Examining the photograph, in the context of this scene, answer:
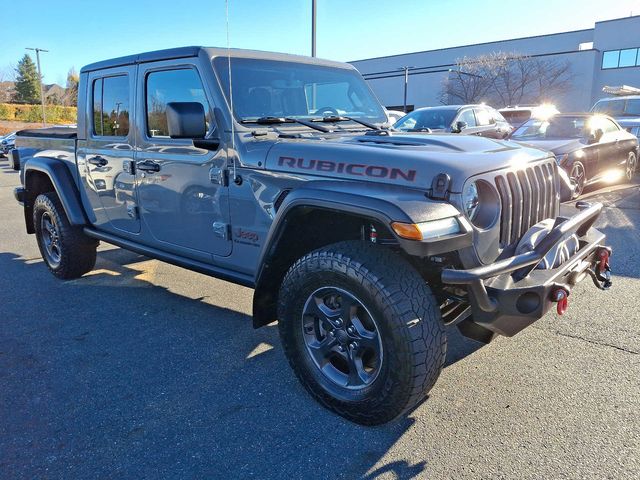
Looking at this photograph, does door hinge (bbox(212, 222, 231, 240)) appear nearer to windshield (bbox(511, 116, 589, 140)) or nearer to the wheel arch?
the wheel arch

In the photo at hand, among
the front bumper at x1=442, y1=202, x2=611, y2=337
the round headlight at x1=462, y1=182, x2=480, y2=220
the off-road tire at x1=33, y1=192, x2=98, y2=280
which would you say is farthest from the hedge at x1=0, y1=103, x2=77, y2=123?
the front bumper at x1=442, y1=202, x2=611, y2=337

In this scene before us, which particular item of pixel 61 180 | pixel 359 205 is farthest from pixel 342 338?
pixel 61 180

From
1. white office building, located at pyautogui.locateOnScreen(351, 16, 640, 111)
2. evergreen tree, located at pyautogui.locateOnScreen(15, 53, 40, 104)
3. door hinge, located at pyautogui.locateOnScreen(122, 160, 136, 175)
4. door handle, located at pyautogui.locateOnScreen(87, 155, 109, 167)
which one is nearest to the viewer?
door hinge, located at pyautogui.locateOnScreen(122, 160, 136, 175)

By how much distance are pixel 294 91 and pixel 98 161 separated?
1911 millimetres

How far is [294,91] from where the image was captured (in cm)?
351

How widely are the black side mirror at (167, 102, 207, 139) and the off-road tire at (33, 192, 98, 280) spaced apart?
2.46 metres

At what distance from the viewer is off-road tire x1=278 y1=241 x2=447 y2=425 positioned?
2205 millimetres

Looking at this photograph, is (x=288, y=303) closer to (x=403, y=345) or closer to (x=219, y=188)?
(x=403, y=345)

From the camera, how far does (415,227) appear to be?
2.09 metres

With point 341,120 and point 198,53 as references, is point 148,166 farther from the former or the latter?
point 341,120

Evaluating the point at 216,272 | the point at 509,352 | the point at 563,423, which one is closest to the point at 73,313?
the point at 216,272

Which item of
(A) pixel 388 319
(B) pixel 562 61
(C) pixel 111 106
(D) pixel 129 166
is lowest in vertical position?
(A) pixel 388 319

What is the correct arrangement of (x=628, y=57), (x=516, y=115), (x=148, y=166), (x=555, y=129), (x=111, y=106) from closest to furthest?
(x=148, y=166)
(x=111, y=106)
(x=555, y=129)
(x=516, y=115)
(x=628, y=57)

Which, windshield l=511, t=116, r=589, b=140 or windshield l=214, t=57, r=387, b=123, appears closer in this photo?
windshield l=214, t=57, r=387, b=123
